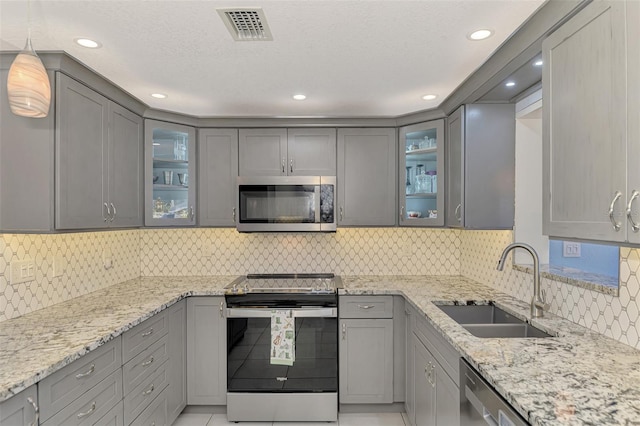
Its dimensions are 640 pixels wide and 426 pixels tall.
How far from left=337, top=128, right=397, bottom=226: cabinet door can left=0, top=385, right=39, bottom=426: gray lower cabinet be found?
91.1 inches

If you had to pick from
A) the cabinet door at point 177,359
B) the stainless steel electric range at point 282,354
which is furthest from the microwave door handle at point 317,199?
the cabinet door at point 177,359

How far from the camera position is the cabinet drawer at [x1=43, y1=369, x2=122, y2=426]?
1.49 metres

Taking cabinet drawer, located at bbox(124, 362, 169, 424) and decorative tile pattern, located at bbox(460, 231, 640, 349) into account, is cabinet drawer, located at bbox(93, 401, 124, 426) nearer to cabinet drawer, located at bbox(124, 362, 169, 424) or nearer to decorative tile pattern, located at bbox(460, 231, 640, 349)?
cabinet drawer, located at bbox(124, 362, 169, 424)

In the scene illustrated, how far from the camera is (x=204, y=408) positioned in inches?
114

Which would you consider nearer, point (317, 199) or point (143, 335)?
point (143, 335)

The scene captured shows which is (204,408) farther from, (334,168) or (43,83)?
(43,83)

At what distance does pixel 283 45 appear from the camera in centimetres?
190

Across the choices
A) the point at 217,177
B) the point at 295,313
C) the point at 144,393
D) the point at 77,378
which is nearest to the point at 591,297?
the point at 295,313

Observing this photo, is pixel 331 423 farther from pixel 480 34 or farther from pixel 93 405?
pixel 480 34

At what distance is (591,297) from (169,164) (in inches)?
117

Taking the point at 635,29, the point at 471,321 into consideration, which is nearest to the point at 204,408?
the point at 471,321

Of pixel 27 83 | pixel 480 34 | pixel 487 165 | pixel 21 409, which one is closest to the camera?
pixel 21 409

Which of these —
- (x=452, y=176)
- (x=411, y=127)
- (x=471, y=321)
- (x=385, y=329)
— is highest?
(x=411, y=127)

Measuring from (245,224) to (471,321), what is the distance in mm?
1817
